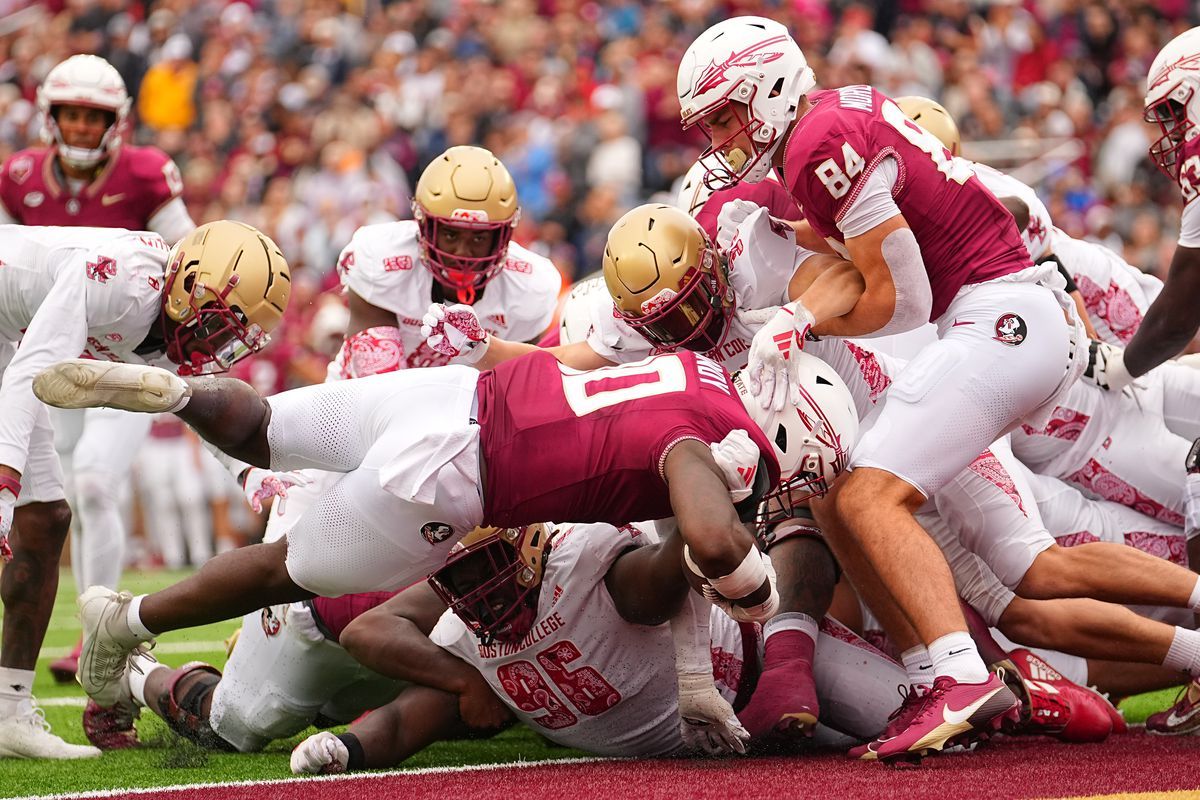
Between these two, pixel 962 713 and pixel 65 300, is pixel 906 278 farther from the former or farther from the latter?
pixel 65 300

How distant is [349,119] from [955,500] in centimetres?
974

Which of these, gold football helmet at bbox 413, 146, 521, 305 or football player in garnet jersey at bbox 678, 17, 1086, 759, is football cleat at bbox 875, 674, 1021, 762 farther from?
gold football helmet at bbox 413, 146, 521, 305

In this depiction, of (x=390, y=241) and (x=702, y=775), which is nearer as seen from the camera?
(x=702, y=775)

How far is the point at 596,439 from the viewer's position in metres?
3.69

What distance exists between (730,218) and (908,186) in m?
0.70

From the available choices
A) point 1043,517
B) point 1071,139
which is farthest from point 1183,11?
point 1043,517

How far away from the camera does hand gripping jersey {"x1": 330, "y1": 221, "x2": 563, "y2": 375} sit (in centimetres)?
554

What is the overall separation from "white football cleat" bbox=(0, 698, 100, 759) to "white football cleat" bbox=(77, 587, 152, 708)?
0.75 ft

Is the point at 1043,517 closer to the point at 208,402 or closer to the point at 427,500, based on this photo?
the point at 427,500

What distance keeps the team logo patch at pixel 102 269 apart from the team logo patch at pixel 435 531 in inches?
53.9

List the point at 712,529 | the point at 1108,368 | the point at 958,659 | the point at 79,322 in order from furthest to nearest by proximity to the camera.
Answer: the point at 1108,368 → the point at 79,322 → the point at 958,659 → the point at 712,529

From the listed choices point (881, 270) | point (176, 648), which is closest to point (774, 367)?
point (881, 270)

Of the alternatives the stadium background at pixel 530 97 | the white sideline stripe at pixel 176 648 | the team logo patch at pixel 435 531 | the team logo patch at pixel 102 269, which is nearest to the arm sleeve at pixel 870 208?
the team logo patch at pixel 435 531

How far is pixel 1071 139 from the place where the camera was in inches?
442
